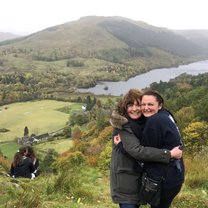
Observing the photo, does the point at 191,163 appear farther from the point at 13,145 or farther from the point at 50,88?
the point at 50,88

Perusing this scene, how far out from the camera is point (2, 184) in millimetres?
6887

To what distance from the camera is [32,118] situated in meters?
108

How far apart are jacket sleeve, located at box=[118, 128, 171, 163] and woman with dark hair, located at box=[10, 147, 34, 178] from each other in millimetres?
6123

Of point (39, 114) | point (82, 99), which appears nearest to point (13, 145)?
point (39, 114)

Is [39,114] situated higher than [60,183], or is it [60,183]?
[60,183]

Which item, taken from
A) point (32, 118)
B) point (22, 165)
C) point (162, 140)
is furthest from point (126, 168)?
point (32, 118)

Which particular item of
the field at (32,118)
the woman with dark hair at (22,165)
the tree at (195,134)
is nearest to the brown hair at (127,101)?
the woman with dark hair at (22,165)

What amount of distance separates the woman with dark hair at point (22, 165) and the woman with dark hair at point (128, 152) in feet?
19.2

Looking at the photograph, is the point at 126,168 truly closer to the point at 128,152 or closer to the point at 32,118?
the point at 128,152

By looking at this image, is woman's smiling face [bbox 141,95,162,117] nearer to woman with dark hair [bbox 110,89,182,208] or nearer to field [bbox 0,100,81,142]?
woman with dark hair [bbox 110,89,182,208]

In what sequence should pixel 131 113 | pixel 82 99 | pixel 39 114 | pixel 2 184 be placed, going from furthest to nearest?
Answer: 1. pixel 82 99
2. pixel 39 114
3. pixel 2 184
4. pixel 131 113

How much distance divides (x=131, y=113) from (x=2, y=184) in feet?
12.4

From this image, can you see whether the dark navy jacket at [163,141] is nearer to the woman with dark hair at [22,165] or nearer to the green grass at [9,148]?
A: the woman with dark hair at [22,165]

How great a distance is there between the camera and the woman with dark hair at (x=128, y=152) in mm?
4023
